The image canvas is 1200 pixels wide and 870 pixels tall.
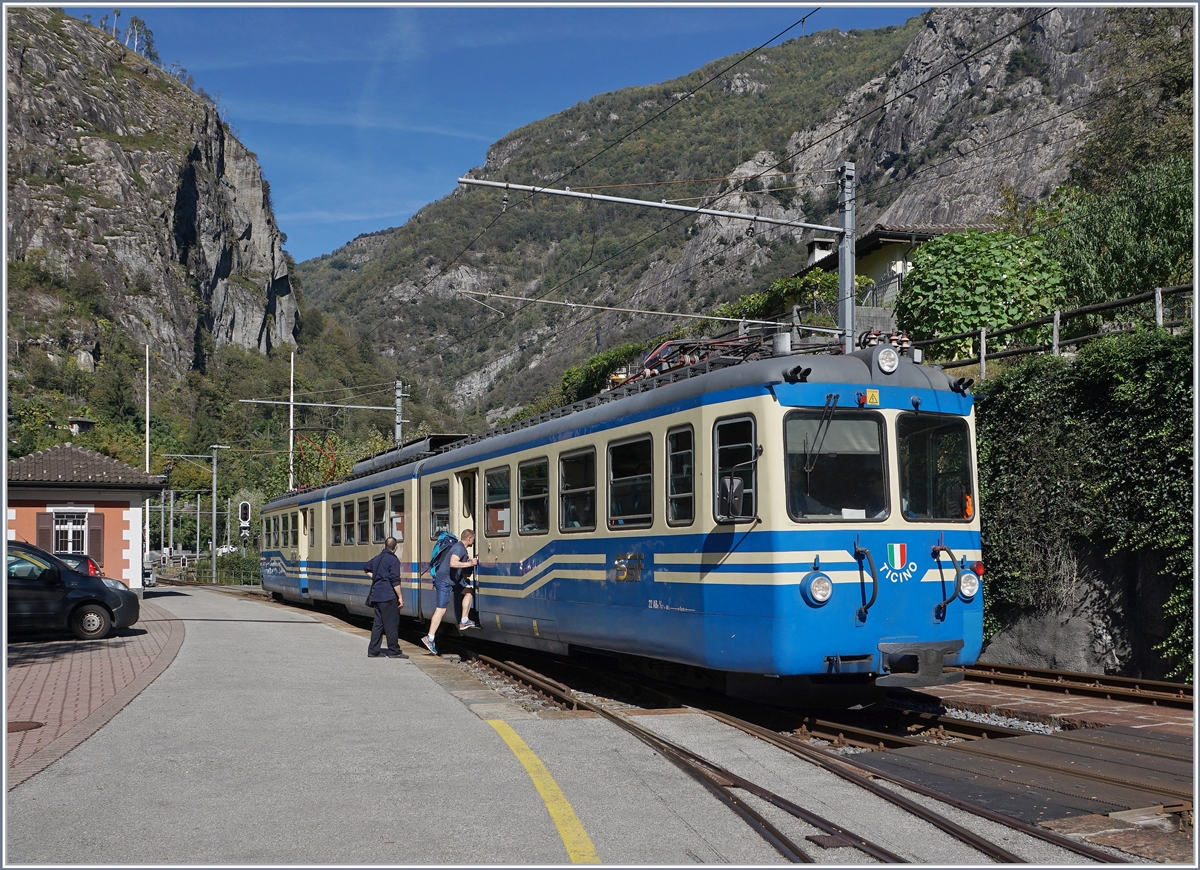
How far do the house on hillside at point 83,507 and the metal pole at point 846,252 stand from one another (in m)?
23.5

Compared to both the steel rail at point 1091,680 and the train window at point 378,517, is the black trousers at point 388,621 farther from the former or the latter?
the steel rail at point 1091,680

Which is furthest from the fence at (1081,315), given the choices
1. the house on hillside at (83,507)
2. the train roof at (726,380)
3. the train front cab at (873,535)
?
the house on hillside at (83,507)

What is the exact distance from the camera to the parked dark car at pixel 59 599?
17.2 metres

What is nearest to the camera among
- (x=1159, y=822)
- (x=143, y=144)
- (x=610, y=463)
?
(x=1159, y=822)

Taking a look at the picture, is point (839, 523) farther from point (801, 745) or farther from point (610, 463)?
point (610, 463)

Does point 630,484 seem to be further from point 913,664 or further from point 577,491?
point 913,664

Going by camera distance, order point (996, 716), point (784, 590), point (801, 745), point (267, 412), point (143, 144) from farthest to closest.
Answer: point (143, 144) → point (267, 412) → point (996, 716) → point (784, 590) → point (801, 745)

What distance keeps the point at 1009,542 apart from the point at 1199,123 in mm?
5174

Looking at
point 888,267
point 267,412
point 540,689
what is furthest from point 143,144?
point 540,689

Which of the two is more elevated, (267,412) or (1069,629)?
(267,412)

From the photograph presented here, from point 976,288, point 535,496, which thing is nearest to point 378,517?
point 535,496

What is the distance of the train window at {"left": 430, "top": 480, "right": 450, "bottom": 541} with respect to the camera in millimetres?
15852

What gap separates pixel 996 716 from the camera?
1051 centimetres

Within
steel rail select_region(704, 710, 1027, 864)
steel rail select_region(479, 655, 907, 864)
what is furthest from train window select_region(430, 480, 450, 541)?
steel rail select_region(704, 710, 1027, 864)
